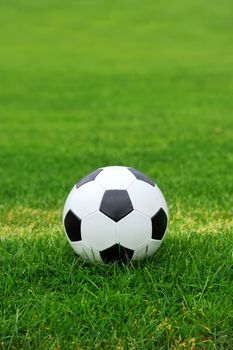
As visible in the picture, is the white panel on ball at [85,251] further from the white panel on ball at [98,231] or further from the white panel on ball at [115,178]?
the white panel on ball at [115,178]

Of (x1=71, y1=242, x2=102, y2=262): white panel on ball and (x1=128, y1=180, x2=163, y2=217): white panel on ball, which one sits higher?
(x1=128, y1=180, x2=163, y2=217): white panel on ball

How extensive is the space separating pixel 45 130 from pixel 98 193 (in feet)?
28.2

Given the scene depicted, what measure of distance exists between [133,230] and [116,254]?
0.62 ft

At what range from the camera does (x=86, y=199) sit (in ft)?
12.9

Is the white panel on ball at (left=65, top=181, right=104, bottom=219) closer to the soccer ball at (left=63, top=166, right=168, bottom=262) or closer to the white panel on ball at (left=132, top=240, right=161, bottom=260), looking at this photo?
the soccer ball at (left=63, top=166, right=168, bottom=262)

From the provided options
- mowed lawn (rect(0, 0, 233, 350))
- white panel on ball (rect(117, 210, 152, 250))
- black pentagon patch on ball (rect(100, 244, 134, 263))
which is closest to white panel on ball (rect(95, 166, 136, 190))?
white panel on ball (rect(117, 210, 152, 250))

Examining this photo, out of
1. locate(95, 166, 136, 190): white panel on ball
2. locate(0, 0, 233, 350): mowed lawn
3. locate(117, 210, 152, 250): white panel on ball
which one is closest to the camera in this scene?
locate(0, 0, 233, 350): mowed lawn

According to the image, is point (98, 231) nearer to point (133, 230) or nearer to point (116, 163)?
point (133, 230)

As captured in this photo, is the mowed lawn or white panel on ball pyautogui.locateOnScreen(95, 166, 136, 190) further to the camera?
white panel on ball pyautogui.locateOnScreen(95, 166, 136, 190)

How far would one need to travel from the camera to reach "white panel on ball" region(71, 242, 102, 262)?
3836 mm

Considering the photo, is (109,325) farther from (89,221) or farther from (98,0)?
(98,0)

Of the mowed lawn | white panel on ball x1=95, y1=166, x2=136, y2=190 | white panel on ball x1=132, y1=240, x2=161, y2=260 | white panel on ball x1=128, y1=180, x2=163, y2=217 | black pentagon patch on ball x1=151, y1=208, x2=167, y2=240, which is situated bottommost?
the mowed lawn

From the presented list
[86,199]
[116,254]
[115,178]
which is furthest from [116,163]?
[116,254]

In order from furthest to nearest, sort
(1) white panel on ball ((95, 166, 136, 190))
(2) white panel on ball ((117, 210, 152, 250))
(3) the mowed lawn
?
(1) white panel on ball ((95, 166, 136, 190)) < (2) white panel on ball ((117, 210, 152, 250)) < (3) the mowed lawn
